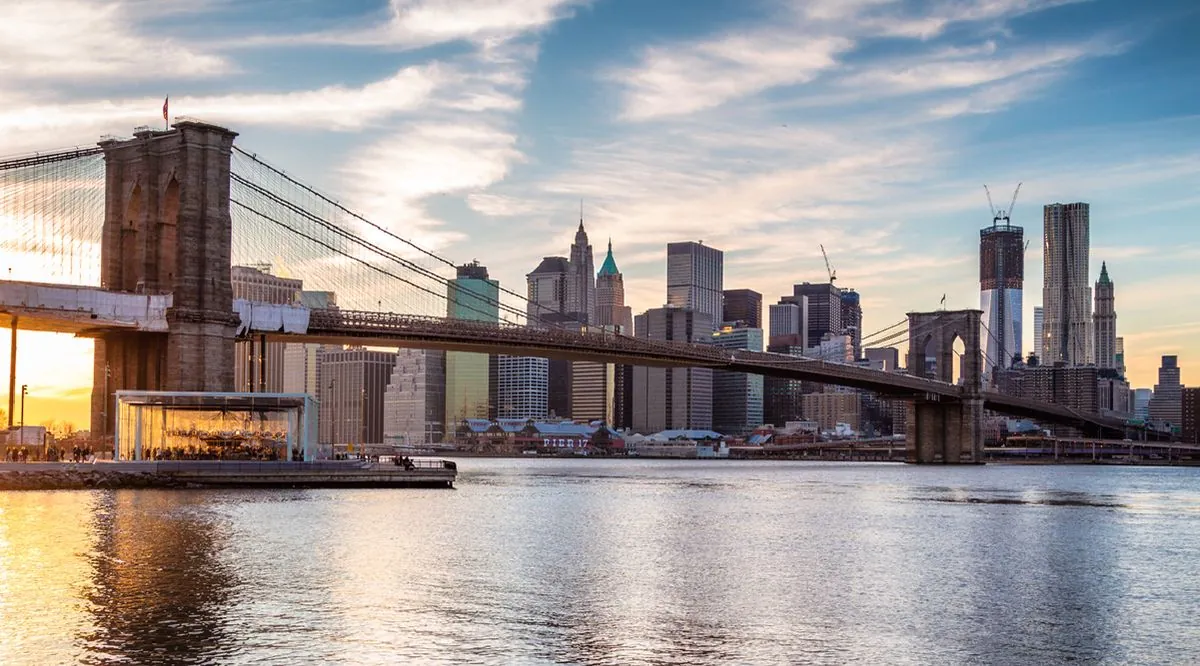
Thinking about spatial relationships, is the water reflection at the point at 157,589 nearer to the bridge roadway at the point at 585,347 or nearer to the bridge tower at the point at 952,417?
the bridge roadway at the point at 585,347

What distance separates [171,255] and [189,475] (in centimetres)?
1763

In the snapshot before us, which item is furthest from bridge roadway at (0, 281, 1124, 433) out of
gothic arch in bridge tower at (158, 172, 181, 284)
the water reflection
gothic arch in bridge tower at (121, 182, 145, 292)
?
the water reflection

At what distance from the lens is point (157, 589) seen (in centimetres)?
2853

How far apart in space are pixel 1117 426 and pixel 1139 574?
564ft

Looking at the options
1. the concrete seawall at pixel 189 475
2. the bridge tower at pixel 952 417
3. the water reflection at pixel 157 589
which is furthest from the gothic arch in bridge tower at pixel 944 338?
the water reflection at pixel 157 589

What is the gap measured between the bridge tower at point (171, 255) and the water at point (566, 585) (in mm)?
15648

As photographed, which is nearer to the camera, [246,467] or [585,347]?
[246,467]

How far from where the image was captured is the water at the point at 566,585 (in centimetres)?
2327

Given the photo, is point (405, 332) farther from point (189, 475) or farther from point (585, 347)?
point (189, 475)

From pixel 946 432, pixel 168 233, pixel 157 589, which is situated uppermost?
pixel 168 233

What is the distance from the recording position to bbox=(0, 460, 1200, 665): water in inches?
916

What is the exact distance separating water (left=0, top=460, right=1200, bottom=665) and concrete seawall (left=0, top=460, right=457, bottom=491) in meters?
3.18

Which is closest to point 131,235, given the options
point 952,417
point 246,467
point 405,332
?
point 405,332

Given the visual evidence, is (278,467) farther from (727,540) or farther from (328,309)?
(727,540)
